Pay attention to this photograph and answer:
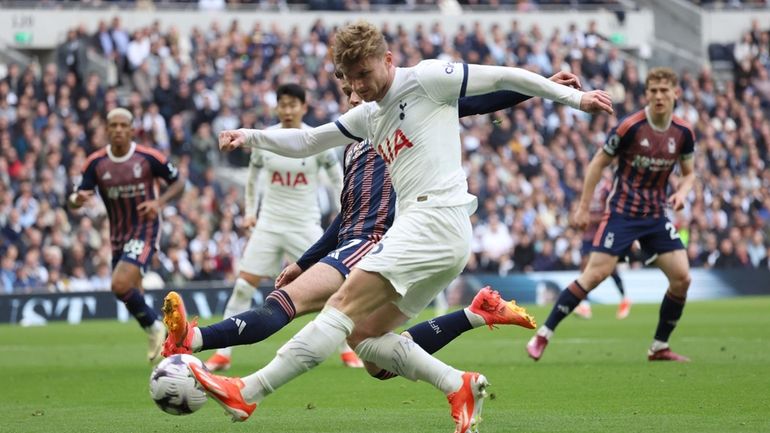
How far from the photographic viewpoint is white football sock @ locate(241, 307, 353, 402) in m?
7.01

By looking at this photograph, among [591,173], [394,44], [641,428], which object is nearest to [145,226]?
[591,173]

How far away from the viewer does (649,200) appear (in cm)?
1279

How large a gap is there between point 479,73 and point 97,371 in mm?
7192

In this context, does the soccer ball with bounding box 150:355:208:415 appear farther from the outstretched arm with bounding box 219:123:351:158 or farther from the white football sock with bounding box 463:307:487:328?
the white football sock with bounding box 463:307:487:328

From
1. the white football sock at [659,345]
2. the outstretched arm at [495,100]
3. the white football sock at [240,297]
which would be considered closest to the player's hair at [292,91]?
the white football sock at [240,297]

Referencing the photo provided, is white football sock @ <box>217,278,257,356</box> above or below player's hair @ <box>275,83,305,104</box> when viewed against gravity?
below

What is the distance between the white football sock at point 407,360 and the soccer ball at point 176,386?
3.68 ft

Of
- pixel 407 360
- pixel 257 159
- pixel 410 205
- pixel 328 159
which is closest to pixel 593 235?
pixel 328 159

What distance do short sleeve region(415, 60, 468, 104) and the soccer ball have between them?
6.41 feet

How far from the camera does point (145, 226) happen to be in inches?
556

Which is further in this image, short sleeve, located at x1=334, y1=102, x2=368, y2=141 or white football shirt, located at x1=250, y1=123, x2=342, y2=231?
white football shirt, located at x1=250, y1=123, x2=342, y2=231

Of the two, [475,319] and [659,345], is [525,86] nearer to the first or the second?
[475,319]

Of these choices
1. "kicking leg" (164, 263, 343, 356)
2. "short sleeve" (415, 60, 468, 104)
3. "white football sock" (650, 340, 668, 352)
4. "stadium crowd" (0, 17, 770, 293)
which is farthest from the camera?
"stadium crowd" (0, 17, 770, 293)

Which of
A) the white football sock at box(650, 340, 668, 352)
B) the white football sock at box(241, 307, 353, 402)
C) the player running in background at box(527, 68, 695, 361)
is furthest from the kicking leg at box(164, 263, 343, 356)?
the white football sock at box(650, 340, 668, 352)
